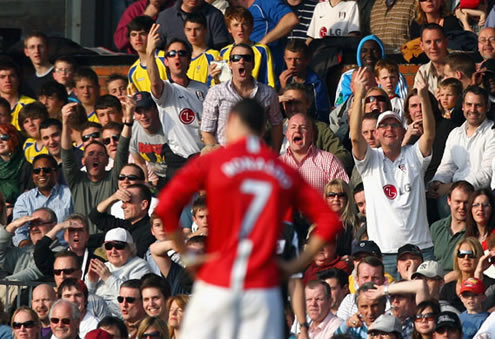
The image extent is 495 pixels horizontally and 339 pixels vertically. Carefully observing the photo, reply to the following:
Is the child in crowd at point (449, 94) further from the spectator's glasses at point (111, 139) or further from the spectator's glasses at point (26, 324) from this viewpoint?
the spectator's glasses at point (26, 324)

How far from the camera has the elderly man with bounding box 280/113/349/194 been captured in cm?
→ 1429

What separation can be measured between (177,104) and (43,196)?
5.92 feet

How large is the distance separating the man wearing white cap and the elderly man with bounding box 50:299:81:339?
3.09m

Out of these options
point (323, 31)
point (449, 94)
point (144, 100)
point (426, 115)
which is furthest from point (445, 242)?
point (323, 31)

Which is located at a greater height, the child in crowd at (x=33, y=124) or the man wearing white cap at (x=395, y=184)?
the child in crowd at (x=33, y=124)

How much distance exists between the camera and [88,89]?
17.1 metres

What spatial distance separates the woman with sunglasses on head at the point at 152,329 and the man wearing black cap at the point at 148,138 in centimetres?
338

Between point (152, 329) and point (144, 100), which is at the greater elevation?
point (144, 100)

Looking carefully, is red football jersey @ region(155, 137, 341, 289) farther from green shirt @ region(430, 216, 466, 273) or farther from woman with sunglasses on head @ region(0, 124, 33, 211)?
woman with sunglasses on head @ region(0, 124, 33, 211)

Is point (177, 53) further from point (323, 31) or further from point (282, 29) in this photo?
point (323, 31)

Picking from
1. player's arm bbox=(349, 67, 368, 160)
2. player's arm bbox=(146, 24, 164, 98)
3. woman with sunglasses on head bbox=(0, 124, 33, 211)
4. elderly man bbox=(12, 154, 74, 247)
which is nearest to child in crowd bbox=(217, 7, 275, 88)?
player's arm bbox=(146, 24, 164, 98)

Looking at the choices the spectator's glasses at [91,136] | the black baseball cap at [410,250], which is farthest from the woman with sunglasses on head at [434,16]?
the black baseball cap at [410,250]

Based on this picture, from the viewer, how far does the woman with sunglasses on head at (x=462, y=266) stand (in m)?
12.7

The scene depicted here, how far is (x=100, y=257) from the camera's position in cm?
1416
